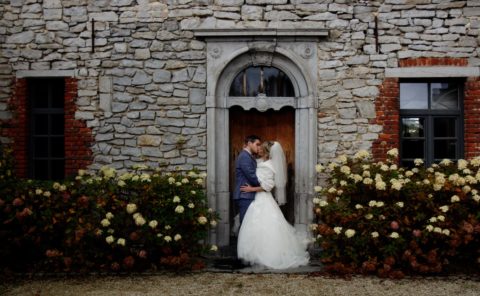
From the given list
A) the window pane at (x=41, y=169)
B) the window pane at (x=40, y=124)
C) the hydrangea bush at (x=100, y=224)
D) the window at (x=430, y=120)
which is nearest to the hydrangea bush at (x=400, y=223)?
the window at (x=430, y=120)

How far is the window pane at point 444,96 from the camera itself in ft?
24.3

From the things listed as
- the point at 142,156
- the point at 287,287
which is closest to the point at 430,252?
the point at 287,287

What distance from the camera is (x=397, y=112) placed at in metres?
7.20

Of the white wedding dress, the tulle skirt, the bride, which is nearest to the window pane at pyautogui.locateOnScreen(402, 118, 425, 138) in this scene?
the bride

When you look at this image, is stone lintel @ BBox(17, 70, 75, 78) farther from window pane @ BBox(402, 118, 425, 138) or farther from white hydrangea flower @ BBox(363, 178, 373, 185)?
window pane @ BBox(402, 118, 425, 138)

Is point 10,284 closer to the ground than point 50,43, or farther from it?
closer to the ground

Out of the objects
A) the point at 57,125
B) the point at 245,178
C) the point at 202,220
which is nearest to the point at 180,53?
the point at 245,178

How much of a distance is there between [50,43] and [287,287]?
5.11 metres

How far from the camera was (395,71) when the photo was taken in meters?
7.13

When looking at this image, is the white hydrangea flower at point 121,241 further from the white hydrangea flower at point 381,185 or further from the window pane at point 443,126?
the window pane at point 443,126

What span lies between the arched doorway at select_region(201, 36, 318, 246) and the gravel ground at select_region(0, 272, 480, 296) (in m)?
1.47

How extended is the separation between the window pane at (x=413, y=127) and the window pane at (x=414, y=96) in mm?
206

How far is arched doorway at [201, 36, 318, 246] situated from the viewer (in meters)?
7.15

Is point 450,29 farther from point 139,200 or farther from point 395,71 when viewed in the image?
point 139,200
